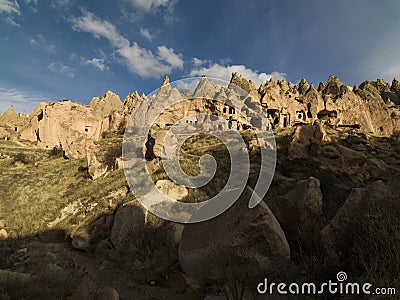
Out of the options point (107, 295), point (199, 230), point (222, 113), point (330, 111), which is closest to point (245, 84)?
point (222, 113)

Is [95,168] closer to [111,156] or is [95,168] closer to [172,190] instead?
[111,156]

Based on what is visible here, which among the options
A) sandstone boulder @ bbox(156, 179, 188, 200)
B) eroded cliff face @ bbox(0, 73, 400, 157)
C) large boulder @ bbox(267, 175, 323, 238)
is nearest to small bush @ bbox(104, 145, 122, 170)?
sandstone boulder @ bbox(156, 179, 188, 200)

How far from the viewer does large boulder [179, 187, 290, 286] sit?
478 centimetres

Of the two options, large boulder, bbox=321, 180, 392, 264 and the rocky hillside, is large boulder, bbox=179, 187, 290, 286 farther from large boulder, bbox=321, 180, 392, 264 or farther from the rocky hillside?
large boulder, bbox=321, 180, 392, 264

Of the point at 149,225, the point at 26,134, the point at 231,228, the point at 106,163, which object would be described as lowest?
the point at 149,225

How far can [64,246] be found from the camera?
1045cm

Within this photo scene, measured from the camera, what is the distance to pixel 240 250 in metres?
5.02

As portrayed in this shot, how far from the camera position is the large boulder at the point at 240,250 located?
15.7ft

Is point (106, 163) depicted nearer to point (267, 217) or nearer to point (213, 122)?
point (267, 217)

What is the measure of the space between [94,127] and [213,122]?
100 ft

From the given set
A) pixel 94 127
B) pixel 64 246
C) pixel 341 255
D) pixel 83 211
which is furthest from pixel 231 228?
pixel 94 127

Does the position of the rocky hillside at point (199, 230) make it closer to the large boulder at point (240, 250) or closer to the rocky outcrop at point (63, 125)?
the large boulder at point (240, 250)

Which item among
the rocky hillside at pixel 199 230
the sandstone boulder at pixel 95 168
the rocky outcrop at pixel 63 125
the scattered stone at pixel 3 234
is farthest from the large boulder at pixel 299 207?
Result: the rocky outcrop at pixel 63 125

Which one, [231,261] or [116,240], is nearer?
[231,261]
